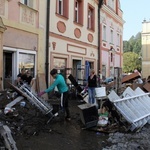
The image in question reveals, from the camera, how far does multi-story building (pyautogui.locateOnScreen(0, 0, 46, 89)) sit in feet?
36.9

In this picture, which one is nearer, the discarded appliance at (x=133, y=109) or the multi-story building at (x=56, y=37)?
the discarded appliance at (x=133, y=109)

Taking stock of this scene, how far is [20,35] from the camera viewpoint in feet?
39.9

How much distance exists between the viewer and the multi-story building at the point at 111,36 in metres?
22.1

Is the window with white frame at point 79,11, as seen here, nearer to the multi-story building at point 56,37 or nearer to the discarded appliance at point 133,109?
the multi-story building at point 56,37

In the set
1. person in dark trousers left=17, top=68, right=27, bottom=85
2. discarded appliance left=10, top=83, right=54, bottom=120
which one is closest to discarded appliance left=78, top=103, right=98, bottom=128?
discarded appliance left=10, top=83, right=54, bottom=120

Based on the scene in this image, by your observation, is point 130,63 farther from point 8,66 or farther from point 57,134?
point 57,134

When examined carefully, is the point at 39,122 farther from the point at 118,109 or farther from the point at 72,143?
the point at 118,109

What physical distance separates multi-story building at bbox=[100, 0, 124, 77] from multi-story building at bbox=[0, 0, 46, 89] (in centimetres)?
876

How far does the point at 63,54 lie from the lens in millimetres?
15852

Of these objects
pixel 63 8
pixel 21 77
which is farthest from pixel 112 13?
pixel 21 77

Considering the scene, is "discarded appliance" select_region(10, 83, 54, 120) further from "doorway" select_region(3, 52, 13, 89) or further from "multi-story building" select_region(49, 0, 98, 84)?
"multi-story building" select_region(49, 0, 98, 84)

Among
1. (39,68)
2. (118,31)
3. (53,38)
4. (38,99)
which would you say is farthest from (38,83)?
(118,31)

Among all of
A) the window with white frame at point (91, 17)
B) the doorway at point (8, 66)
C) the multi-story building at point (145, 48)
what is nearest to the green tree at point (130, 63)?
the multi-story building at point (145, 48)

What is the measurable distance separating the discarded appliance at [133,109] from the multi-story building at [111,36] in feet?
41.0
